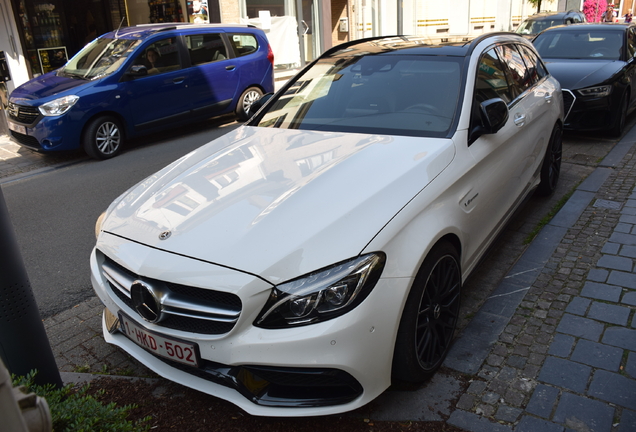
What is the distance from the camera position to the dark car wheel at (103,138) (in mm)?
7969

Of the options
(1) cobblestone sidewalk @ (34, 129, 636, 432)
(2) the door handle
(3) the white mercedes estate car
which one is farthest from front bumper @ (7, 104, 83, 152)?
(2) the door handle

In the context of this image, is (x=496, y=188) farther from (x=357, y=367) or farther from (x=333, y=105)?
(x=357, y=367)

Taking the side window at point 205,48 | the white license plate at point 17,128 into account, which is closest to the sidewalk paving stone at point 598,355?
the white license plate at point 17,128

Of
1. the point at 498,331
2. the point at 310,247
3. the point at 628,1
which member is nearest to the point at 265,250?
the point at 310,247

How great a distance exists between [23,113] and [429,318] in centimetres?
733

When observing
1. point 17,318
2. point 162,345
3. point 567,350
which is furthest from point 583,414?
point 17,318

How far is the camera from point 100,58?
8.71 meters

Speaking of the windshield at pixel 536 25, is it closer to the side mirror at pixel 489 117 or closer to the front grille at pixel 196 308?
the side mirror at pixel 489 117

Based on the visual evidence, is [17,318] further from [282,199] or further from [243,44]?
[243,44]

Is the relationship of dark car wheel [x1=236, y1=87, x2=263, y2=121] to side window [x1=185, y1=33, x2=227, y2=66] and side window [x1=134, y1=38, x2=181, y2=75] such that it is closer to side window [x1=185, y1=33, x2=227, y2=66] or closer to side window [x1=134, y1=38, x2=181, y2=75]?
side window [x1=185, y1=33, x2=227, y2=66]

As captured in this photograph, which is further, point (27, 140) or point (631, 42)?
point (631, 42)

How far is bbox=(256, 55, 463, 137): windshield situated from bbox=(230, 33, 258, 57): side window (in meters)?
6.21

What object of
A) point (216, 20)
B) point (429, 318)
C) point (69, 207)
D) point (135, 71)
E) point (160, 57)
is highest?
point (216, 20)

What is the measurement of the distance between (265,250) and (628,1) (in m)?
64.4
